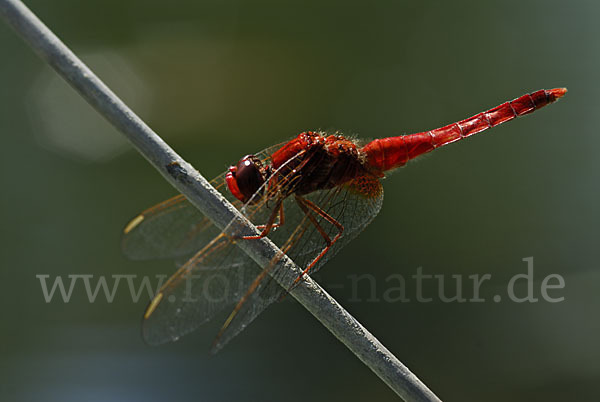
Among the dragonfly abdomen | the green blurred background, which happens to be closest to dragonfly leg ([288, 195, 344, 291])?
the dragonfly abdomen

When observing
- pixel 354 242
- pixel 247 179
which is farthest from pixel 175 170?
pixel 354 242

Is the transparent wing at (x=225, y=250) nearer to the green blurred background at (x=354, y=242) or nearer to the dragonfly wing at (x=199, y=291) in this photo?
the dragonfly wing at (x=199, y=291)

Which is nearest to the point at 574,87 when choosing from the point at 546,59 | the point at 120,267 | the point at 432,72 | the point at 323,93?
the point at 546,59

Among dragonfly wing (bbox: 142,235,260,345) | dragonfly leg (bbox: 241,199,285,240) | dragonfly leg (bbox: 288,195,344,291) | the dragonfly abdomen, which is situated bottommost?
dragonfly wing (bbox: 142,235,260,345)

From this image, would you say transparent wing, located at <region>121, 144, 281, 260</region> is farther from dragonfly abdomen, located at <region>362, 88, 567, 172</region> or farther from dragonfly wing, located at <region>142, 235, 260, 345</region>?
dragonfly abdomen, located at <region>362, 88, 567, 172</region>

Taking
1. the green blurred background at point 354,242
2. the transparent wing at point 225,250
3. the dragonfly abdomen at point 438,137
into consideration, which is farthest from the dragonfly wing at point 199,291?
the green blurred background at point 354,242

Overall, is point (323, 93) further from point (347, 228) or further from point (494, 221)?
point (347, 228)

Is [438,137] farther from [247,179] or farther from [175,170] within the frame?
[175,170]

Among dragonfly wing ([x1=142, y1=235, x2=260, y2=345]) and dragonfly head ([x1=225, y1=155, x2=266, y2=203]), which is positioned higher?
dragonfly head ([x1=225, y1=155, x2=266, y2=203])
